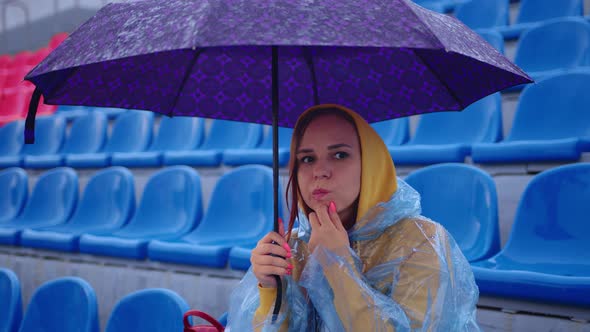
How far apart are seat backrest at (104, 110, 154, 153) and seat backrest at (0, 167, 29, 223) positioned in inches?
22.7

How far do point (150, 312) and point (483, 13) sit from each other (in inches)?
117

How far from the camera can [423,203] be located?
6.89 feet

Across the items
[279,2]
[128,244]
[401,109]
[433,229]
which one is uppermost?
[279,2]

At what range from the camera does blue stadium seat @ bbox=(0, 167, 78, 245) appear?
3439 mm

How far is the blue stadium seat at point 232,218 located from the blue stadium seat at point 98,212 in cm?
61

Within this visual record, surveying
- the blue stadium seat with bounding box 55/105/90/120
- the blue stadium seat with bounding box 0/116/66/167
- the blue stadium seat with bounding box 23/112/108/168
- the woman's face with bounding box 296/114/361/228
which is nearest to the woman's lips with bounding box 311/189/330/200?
the woman's face with bounding box 296/114/361/228

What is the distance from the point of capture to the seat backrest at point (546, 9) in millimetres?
3297

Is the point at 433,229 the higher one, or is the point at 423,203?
the point at 433,229

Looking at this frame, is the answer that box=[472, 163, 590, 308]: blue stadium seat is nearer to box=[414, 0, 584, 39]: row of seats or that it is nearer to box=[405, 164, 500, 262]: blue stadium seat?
box=[405, 164, 500, 262]: blue stadium seat

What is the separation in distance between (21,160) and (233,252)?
8.73ft

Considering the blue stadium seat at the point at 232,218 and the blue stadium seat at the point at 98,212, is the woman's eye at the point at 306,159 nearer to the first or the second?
the blue stadium seat at the point at 232,218

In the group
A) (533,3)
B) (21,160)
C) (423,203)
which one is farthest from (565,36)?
(21,160)

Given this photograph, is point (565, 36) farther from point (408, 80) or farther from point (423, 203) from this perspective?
point (408, 80)

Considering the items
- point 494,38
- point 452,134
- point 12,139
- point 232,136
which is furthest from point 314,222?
point 12,139
